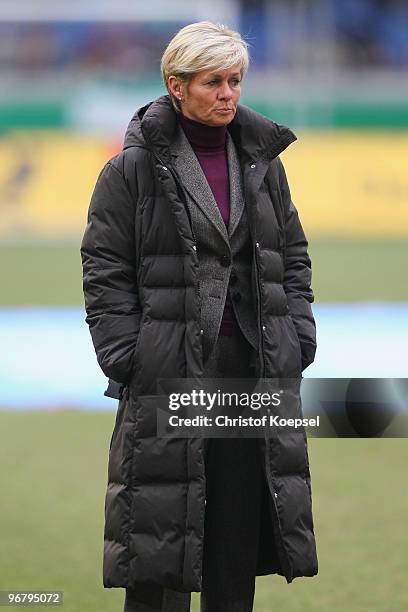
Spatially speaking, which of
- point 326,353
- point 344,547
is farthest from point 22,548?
point 326,353

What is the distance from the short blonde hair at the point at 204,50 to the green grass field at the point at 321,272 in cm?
909

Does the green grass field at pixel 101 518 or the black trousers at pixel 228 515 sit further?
the green grass field at pixel 101 518

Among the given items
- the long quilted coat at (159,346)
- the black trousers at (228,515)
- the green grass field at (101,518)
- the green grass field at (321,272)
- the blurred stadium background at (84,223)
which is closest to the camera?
the long quilted coat at (159,346)

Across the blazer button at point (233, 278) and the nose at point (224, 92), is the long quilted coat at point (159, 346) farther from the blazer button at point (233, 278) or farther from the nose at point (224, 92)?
the nose at point (224, 92)

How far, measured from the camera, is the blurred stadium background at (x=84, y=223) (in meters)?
5.62

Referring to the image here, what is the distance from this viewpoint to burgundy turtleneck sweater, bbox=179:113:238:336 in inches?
148

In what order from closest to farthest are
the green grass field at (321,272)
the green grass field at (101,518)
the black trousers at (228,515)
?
the black trousers at (228,515)
the green grass field at (101,518)
the green grass field at (321,272)

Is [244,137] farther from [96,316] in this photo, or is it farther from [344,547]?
[344,547]

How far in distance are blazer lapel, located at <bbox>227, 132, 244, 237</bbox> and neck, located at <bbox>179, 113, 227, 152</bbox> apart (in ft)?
0.18

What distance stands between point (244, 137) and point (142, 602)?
134cm

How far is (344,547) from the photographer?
5.56 m

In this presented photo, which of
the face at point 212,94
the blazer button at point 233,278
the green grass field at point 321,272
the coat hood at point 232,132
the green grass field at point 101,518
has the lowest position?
the green grass field at point 321,272

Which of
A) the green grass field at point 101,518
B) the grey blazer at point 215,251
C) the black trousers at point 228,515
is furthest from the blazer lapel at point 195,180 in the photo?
the green grass field at point 101,518

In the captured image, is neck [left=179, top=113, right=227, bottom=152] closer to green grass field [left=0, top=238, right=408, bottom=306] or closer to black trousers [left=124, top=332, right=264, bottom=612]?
black trousers [left=124, top=332, right=264, bottom=612]
